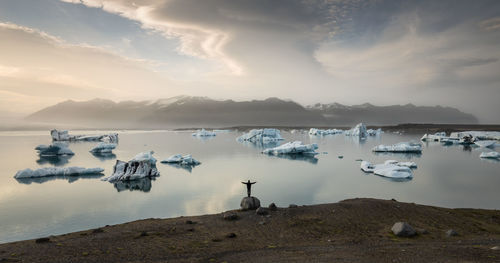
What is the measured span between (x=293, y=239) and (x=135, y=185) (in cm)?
1580

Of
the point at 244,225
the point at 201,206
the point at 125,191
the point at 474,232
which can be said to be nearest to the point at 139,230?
the point at 244,225

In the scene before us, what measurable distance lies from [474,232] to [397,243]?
11.6 feet

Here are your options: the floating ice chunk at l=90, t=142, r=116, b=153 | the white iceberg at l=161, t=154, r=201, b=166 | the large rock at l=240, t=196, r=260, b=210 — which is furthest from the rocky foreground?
the floating ice chunk at l=90, t=142, r=116, b=153

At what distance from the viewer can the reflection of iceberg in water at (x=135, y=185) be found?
68.0 feet

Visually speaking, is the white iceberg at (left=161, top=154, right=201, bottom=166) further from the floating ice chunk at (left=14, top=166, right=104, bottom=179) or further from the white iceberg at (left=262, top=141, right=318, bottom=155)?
the white iceberg at (left=262, top=141, right=318, bottom=155)

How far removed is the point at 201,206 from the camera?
16.4 m

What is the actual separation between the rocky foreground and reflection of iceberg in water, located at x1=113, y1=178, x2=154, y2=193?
30.1 feet

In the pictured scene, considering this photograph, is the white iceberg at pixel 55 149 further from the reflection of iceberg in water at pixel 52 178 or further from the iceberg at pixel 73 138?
the iceberg at pixel 73 138

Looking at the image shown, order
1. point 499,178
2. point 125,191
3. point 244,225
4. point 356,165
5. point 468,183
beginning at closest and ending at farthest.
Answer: point 244,225 → point 125,191 → point 468,183 → point 499,178 → point 356,165

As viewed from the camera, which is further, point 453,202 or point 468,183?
point 468,183

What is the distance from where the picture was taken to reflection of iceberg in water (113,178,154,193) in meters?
20.7

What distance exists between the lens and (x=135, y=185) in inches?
863

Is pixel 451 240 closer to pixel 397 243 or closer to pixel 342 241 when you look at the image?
pixel 397 243

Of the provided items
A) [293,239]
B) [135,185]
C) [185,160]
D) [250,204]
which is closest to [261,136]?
[185,160]
